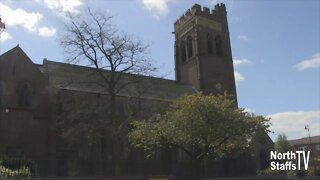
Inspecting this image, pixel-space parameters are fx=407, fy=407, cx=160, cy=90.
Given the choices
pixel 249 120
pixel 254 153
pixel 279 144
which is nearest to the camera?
pixel 249 120

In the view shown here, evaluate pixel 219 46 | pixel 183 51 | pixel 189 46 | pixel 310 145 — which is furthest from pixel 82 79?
pixel 310 145

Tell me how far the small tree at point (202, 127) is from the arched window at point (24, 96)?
1332cm

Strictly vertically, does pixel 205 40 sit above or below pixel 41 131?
above

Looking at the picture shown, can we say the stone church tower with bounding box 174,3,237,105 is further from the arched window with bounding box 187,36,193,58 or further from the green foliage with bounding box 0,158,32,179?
the green foliage with bounding box 0,158,32,179

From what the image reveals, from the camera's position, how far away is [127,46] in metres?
33.7

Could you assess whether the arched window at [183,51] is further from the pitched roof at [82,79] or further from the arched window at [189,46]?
the pitched roof at [82,79]

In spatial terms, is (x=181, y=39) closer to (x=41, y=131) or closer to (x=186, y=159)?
(x=186, y=159)

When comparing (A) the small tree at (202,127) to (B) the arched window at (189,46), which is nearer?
(A) the small tree at (202,127)

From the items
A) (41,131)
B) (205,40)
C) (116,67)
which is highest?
(205,40)

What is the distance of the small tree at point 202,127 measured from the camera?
97.6 ft

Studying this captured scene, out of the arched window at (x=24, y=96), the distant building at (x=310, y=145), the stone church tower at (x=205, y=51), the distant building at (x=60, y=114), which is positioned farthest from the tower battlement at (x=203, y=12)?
the distant building at (x=310, y=145)

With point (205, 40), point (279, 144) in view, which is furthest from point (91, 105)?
point (279, 144)

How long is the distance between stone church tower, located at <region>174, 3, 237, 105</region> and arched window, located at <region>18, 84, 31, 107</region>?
23820 mm

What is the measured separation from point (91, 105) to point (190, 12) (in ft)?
96.8
